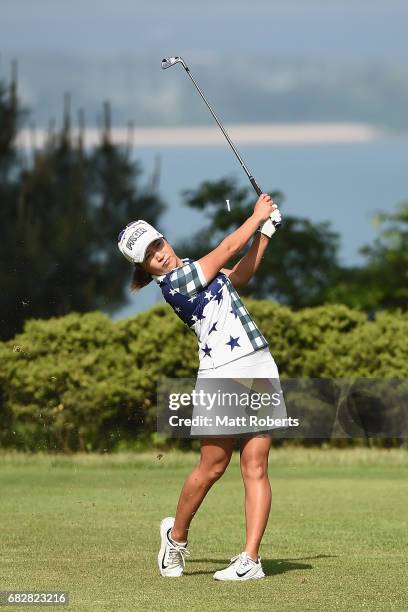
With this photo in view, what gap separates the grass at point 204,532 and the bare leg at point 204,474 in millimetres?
388

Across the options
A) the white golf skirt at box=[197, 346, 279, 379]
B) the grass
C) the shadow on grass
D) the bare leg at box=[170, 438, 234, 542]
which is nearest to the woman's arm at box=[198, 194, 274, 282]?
the white golf skirt at box=[197, 346, 279, 379]

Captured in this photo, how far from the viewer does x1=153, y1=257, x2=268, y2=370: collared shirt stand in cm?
748

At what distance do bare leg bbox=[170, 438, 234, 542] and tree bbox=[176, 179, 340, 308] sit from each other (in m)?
27.7

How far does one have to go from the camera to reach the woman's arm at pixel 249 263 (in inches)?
309

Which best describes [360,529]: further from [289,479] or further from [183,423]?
[183,423]

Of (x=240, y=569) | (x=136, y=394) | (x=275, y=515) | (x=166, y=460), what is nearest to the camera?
(x=240, y=569)

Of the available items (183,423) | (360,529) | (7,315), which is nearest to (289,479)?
(183,423)

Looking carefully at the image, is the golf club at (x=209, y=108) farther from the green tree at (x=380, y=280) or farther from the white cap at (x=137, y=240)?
the green tree at (x=380, y=280)

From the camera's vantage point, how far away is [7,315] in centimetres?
2367

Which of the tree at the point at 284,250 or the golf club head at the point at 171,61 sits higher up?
the tree at the point at 284,250

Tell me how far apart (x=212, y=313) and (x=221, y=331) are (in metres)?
0.11

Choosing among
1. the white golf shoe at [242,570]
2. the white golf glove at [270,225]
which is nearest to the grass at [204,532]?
the white golf shoe at [242,570]

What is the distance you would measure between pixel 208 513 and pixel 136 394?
6.56 meters

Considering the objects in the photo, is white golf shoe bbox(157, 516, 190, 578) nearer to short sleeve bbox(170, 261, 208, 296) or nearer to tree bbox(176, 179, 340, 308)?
short sleeve bbox(170, 261, 208, 296)
